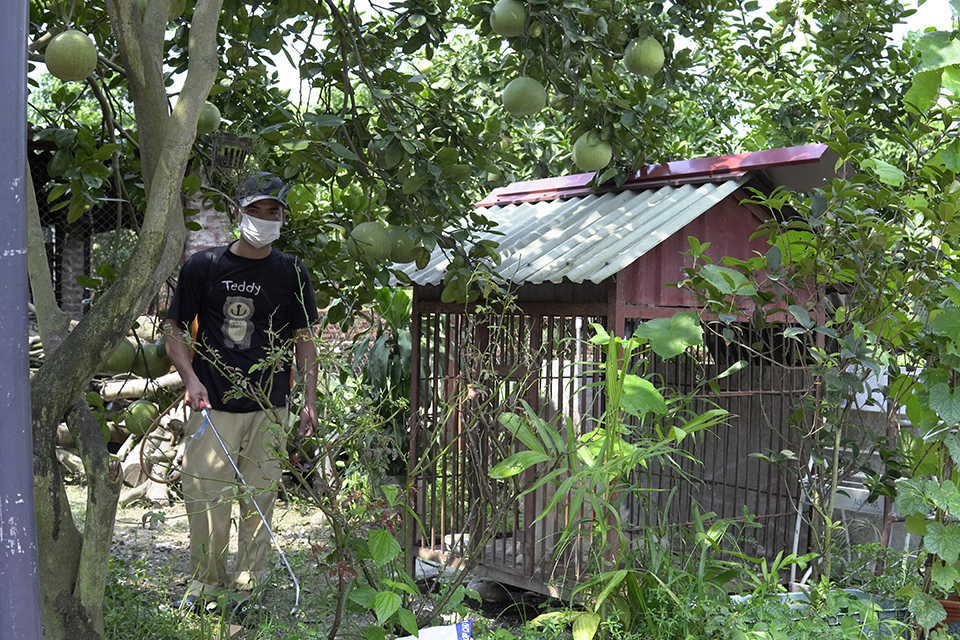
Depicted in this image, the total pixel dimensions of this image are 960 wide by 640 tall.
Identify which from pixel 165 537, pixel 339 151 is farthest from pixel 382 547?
pixel 165 537

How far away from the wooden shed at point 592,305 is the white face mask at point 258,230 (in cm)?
79

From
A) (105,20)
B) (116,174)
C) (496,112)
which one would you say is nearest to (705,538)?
(116,174)

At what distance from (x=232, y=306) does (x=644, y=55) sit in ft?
6.88

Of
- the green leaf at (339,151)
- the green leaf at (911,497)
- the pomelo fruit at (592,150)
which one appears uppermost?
the pomelo fruit at (592,150)

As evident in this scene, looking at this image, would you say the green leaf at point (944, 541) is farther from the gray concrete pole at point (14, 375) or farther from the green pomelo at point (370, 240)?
the gray concrete pole at point (14, 375)

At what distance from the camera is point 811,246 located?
10.3 feet

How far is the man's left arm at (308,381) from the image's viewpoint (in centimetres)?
254

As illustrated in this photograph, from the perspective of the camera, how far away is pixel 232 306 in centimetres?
390

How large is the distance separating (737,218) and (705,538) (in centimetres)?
202

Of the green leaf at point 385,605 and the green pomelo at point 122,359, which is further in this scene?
the green pomelo at point 122,359

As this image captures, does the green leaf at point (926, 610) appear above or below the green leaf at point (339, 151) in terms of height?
below

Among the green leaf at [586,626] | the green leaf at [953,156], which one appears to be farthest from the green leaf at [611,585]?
the green leaf at [953,156]

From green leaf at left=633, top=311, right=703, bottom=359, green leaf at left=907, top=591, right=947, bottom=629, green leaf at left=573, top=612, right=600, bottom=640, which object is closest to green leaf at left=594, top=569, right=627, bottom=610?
green leaf at left=573, top=612, right=600, bottom=640

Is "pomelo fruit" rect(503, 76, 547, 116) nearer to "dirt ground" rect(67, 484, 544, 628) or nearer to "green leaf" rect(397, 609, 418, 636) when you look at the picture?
"dirt ground" rect(67, 484, 544, 628)
